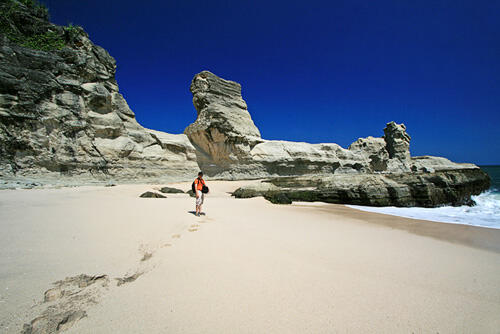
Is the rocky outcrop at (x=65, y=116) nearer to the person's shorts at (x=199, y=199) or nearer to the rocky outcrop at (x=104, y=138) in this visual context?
the rocky outcrop at (x=104, y=138)

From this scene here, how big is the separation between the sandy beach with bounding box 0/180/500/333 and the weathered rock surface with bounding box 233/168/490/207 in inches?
188

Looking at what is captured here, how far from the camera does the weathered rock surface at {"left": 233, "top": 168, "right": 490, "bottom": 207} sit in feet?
26.5

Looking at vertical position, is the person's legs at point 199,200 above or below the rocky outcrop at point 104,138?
below

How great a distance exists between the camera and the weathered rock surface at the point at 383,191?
8.09 metres

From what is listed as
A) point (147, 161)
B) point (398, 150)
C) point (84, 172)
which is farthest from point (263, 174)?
point (398, 150)

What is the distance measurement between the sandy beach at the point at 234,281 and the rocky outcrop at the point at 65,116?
1102 centimetres

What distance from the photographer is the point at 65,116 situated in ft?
40.4

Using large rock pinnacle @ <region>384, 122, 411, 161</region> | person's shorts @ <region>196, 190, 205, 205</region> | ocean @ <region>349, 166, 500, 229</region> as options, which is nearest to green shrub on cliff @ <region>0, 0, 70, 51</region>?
person's shorts @ <region>196, 190, 205, 205</region>

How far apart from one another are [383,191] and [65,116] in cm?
1721

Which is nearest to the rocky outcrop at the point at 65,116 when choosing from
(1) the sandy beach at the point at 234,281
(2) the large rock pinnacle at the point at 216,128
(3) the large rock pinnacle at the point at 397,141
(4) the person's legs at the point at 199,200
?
(2) the large rock pinnacle at the point at 216,128

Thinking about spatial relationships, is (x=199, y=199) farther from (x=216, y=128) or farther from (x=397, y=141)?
(x=397, y=141)

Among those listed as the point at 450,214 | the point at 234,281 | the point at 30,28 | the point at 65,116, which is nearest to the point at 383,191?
the point at 450,214

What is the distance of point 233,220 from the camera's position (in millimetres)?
4332

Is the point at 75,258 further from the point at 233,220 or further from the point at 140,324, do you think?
the point at 233,220
